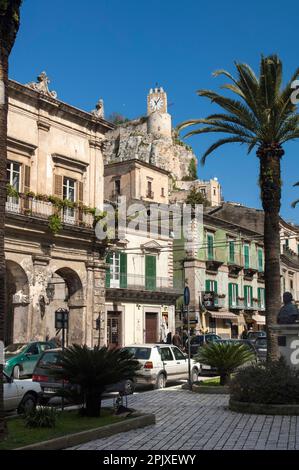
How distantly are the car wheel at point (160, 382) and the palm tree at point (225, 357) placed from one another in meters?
1.78

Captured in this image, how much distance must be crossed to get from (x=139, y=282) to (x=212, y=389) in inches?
838

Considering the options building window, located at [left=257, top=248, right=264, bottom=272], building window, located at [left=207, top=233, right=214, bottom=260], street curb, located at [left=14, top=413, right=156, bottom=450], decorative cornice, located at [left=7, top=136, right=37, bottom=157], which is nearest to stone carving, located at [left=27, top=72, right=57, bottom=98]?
decorative cornice, located at [left=7, top=136, right=37, bottom=157]

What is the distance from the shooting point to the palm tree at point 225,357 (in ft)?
56.1

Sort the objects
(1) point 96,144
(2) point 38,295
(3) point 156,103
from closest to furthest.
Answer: (2) point 38,295, (1) point 96,144, (3) point 156,103

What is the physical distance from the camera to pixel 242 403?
41.1 feet

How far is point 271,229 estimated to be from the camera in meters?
18.6

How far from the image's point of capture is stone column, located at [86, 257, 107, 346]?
29.0 metres

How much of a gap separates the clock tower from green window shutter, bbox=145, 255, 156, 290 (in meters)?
74.9

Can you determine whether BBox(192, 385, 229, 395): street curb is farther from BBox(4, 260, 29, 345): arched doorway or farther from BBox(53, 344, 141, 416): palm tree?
BBox(4, 260, 29, 345): arched doorway

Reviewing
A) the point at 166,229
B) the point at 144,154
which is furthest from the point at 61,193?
the point at 144,154

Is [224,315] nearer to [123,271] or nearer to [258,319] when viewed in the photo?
[258,319]

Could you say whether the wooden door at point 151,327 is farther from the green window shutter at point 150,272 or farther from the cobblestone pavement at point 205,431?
the cobblestone pavement at point 205,431

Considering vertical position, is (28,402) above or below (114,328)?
below

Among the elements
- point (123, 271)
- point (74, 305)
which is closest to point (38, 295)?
point (74, 305)
